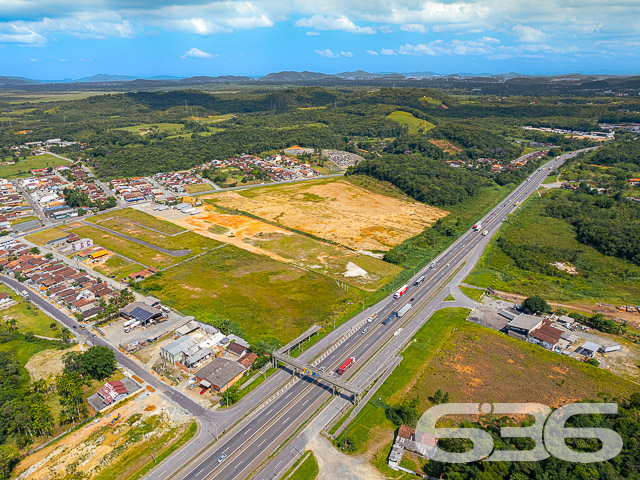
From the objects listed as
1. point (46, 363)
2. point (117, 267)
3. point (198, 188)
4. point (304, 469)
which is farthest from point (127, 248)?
point (304, 469)

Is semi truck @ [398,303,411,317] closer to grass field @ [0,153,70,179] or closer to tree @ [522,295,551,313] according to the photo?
tree @ [522,295,551,313]

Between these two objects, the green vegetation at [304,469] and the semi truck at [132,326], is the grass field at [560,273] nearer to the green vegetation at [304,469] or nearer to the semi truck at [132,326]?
the green vegetation at [304,469]

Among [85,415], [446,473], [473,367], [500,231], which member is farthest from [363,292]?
[500,231]

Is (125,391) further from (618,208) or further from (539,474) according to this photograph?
(618,208)

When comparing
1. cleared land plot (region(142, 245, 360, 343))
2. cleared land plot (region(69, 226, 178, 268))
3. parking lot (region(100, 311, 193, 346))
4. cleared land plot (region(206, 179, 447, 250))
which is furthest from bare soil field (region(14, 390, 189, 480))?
cleared land plot (region(206, 179, 447, 250))

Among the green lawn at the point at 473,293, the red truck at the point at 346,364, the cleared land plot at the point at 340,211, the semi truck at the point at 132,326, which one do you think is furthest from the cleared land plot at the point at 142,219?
the green lawn at the point at 473,293
